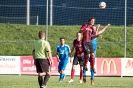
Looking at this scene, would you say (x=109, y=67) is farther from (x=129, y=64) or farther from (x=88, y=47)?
(x=88, y=47)

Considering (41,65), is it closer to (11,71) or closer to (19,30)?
(11,71)

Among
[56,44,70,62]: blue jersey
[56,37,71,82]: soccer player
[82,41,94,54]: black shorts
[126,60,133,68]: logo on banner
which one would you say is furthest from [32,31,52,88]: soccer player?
[126,60,133,68]: logo on banner

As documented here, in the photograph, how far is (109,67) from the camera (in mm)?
29609

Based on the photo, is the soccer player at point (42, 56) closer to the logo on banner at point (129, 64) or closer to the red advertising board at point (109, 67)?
the red advertising board at point (109, 67)

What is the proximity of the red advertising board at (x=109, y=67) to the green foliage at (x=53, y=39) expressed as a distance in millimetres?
5263

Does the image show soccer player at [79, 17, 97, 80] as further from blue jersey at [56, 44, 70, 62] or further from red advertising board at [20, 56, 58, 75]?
red advertising board at [20, 56, 58, 75]

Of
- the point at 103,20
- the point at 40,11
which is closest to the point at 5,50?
the point at 40,11

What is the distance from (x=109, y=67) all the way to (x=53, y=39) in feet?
29.8

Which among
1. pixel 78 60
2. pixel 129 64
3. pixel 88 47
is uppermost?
pixel 88 47

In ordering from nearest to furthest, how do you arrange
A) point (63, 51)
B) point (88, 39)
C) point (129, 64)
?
point (88, 39) → point (63, 51) → point (129, 64)

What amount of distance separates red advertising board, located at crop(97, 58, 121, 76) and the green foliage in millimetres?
5263

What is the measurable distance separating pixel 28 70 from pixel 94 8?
9.41m

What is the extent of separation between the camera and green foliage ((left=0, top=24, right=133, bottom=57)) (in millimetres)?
36500

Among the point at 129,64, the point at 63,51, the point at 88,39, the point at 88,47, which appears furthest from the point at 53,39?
the point at 88,47
